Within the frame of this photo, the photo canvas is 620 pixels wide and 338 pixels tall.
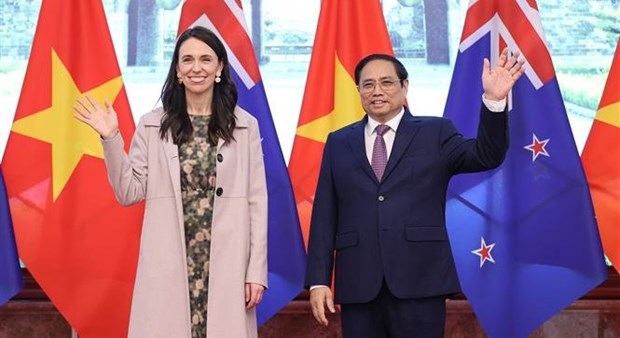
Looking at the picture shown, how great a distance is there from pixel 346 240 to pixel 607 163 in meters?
1.50

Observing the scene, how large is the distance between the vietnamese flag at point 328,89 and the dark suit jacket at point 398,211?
938mm

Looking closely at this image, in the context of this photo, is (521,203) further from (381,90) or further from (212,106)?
(212,106)

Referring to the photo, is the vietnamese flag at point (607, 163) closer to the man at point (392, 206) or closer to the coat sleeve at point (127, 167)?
the man at point (392, 206)

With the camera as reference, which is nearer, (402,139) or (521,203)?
(402,139)

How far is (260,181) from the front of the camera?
268 cm

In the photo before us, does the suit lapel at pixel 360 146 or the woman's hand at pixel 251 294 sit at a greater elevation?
the suit lapel at pixel 360 146

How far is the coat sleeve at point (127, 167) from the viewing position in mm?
2488

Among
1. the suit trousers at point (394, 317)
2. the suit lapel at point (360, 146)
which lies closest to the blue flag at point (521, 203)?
the suit lapel at point (360, 146)

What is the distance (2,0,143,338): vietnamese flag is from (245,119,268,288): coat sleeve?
106 cm

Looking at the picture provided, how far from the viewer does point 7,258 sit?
345 cm

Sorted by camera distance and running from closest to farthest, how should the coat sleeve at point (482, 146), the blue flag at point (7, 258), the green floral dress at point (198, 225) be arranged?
the coat sleeve at point (482, 146) < the green floral dress at point (198, 225) < the blue flag at point (7, 258)

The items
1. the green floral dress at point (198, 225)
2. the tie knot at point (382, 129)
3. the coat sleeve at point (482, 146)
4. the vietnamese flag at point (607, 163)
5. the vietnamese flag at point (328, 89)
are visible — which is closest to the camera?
the coat sleeve at point (482, 146)

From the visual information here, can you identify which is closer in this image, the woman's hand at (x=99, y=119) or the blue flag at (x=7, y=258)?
the woman's hand at (x=99, y=119)

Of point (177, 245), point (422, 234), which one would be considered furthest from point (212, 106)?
point (422, 234)
